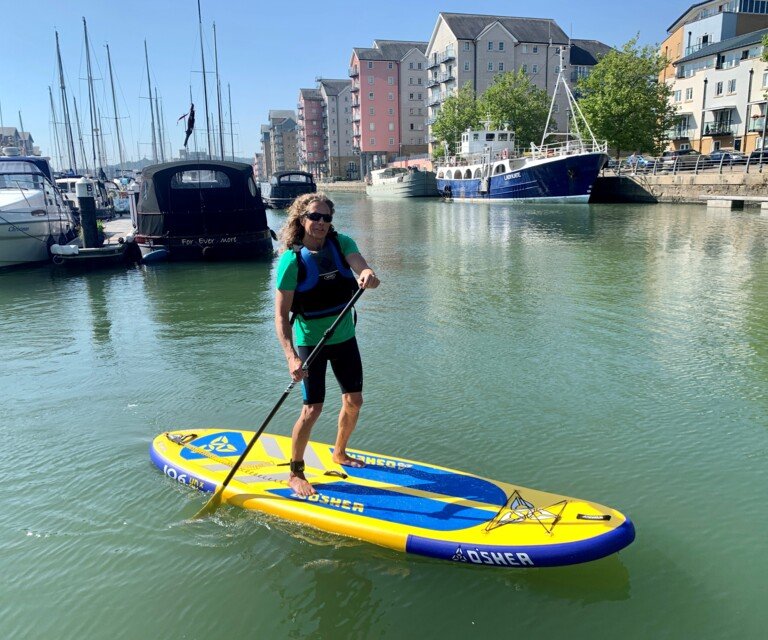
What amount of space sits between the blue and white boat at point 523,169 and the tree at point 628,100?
4.74 feet

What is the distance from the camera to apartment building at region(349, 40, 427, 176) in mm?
98812

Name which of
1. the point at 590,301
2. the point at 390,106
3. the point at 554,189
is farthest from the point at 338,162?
the point at 590,301

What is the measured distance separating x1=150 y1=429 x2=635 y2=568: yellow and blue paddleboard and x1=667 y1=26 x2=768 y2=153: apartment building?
58.2 meters

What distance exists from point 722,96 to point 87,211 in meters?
59.3

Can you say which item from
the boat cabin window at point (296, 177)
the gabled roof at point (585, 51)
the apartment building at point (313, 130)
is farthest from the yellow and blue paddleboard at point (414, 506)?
the apartment building at point (313, 130)

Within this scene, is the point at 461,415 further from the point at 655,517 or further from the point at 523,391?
the point at 655,517

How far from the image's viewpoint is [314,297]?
4.25 m

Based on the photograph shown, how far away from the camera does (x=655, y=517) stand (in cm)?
451

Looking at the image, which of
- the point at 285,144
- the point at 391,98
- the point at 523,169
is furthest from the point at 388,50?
the point at 285,144

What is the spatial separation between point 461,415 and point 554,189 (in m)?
40.7

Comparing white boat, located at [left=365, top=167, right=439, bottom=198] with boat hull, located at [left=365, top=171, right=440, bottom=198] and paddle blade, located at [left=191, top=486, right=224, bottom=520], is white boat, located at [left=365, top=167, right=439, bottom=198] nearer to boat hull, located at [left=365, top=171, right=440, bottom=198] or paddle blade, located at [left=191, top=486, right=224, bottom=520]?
boat hull, located at [left=365, top=171, right=440, bottom=198]

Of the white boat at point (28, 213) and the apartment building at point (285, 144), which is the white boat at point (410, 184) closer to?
the white boat at point (28, 213)

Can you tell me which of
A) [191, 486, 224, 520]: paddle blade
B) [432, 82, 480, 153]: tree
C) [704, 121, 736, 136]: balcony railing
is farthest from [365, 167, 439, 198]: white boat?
[191, 486, 224, 520]: paddle blade

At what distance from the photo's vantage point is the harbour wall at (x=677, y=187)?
36562mm
